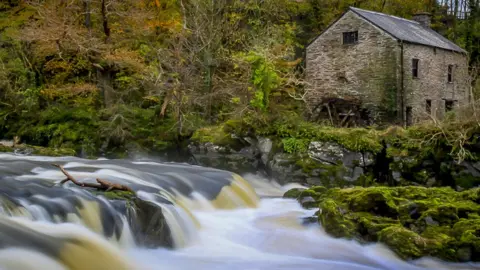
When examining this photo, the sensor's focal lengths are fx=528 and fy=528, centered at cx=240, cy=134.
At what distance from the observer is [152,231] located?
27.6 ft

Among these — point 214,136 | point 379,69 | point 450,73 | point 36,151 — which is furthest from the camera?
point 450,73

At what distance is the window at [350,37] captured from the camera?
2403 cm

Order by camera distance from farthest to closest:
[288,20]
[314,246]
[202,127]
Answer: [288,20], [202,127], [314,246]

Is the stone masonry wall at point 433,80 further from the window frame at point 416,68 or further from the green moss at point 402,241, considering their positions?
the green moss at point 402,241

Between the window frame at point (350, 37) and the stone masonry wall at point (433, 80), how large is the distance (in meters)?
2.28

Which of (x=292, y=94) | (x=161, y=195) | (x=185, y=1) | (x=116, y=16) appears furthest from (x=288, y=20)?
(x=161, y=195)

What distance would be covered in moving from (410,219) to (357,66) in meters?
15.7

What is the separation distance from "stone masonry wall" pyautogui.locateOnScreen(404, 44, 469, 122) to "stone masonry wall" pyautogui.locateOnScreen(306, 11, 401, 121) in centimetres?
81

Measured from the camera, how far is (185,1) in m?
27.6

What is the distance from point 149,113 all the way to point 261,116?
5.80 m

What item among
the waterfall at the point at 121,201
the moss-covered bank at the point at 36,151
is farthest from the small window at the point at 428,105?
the moss-covered bank at the point at 36,151

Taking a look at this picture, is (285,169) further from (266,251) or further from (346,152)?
(266,251)

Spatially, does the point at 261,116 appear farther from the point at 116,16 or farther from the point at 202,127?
the point at 116,16

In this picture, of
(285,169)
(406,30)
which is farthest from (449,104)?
(285,169)
